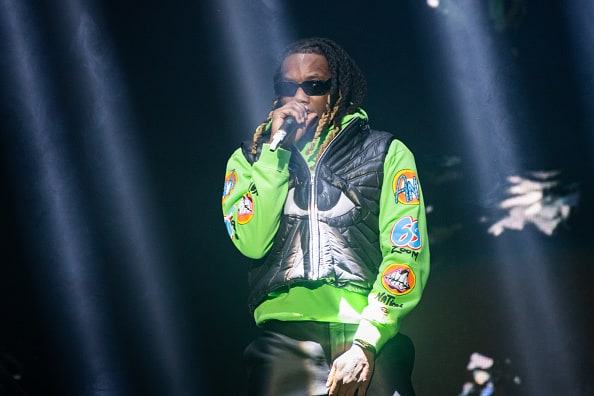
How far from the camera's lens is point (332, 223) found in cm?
178

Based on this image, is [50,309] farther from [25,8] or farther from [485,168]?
[485,168]

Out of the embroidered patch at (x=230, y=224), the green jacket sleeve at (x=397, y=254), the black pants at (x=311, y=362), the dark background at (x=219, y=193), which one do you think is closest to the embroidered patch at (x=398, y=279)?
the green jacket sleeve at (x=397, y=254)

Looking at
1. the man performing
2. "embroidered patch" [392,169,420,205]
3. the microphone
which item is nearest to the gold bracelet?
the man performing

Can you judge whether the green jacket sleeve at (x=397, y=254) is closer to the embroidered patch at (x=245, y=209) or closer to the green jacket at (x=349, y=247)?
the green jacket at (x=349, y=247)

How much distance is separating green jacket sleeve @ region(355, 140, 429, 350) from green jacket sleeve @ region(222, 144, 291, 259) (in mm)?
236

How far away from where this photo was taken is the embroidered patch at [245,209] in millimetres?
Answer: 1801

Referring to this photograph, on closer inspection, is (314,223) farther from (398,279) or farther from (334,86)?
(334,86)

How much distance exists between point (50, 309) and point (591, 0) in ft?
5.93

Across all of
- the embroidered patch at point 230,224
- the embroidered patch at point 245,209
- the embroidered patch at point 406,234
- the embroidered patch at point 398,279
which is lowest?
the embroidered patch at point 398,279

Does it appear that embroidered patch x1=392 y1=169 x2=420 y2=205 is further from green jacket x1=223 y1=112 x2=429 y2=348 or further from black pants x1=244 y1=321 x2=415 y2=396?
black pants x1=244 y1=321 x2=415 y2=396

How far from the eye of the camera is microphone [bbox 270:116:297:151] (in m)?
1.71

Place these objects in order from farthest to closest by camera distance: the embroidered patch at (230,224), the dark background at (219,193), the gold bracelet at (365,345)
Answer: the dark background at (219,193) → the embroidered patch at (230,224) → the gold bracelet at (365,345)

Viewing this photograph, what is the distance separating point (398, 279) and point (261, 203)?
345 millimetres

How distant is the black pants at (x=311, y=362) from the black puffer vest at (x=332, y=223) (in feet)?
0.33
